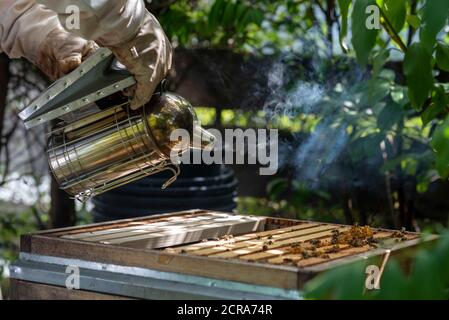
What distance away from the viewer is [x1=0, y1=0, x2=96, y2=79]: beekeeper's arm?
2014mm

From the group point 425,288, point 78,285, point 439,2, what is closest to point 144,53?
point 78,285

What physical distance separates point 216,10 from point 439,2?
2202 millimetres

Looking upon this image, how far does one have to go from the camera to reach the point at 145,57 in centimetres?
179

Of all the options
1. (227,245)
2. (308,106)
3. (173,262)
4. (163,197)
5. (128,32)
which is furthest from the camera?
(308,106)

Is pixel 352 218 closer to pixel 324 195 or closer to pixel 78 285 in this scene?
pixel 324 195

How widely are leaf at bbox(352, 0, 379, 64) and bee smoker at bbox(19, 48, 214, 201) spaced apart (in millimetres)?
446

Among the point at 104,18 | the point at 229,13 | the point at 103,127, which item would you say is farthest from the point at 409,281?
the point at 229,13

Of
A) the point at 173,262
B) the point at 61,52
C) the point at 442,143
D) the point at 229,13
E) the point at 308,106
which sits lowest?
the point at 173,262

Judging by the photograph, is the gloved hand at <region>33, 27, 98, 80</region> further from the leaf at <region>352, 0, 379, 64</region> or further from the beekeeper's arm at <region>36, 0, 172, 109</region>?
the leaf at <region>352, 0, 379, 64</region>

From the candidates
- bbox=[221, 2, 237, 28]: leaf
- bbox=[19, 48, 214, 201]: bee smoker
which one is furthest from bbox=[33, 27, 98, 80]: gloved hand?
bbox=[221, 2, 237, 28]: leaf

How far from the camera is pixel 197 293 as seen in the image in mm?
1578

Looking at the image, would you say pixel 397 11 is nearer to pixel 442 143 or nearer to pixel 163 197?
pixel 442 143

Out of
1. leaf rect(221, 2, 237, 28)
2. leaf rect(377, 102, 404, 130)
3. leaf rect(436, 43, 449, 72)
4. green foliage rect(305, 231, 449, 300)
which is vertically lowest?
green foliage rect(305, 231, 449, 300)

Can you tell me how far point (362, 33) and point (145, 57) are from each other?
0.49 m
